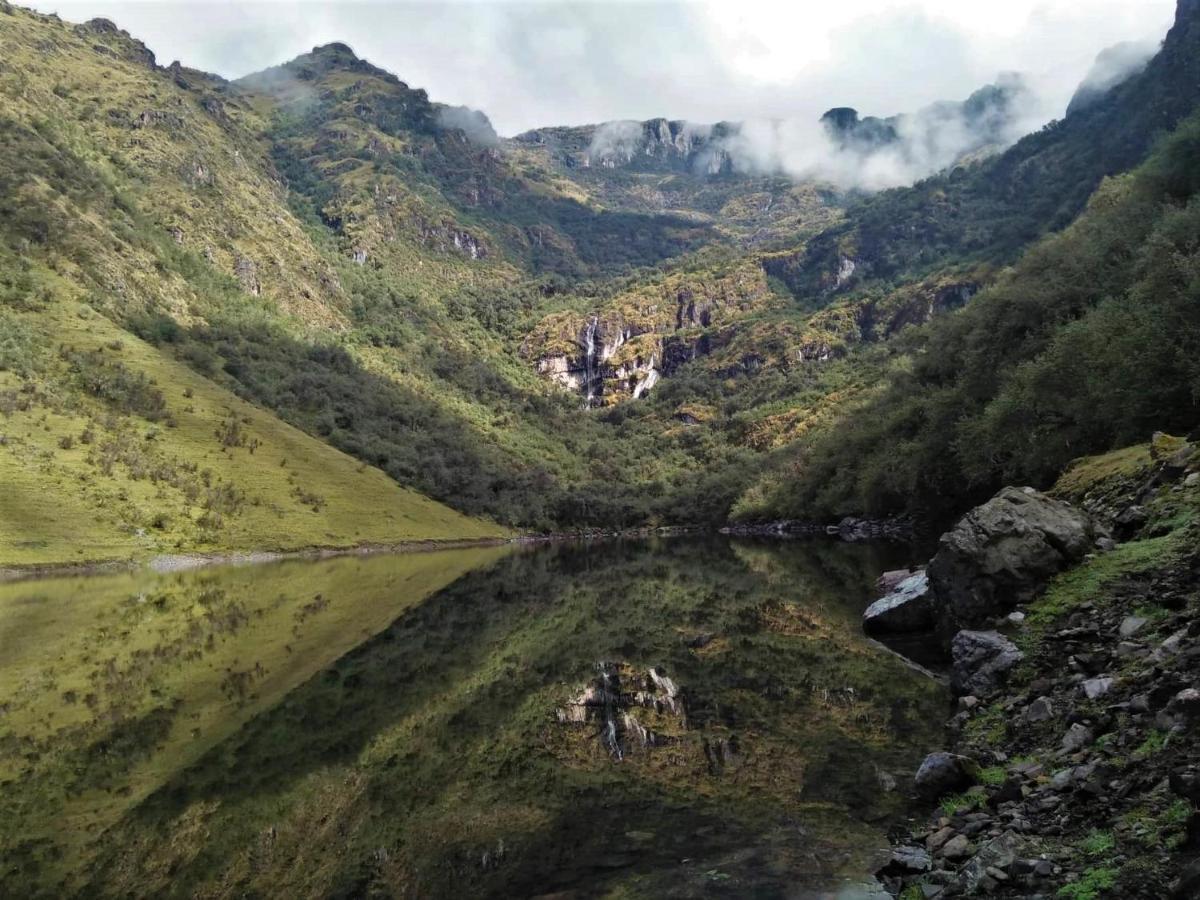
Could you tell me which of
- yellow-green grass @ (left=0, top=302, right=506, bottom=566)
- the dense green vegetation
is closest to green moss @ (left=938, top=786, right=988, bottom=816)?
the dense green vegetation

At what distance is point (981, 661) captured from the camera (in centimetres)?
1673

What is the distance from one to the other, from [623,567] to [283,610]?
125ft

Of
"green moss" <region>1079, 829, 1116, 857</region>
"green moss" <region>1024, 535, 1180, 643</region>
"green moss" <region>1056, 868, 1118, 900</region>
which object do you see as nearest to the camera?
"green moss" <region>1056, 868, 1118, 900</region>

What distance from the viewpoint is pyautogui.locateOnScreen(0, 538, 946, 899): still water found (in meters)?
11.5

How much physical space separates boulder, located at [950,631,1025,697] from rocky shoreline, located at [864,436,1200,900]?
0.12 ft

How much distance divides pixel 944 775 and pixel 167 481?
128 meters

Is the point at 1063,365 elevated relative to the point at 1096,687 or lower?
elevated

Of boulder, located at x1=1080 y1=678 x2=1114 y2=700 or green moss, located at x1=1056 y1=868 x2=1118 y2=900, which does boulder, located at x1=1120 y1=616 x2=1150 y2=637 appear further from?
green moss, located at x1=1056 y1=868 x2=1118 y2=900

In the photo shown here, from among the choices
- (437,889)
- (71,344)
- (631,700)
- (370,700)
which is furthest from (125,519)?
(437,889)

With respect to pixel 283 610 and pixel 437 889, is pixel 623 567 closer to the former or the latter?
pixel 283 610

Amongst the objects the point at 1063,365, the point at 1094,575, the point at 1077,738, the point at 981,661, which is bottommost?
the point at 981,661

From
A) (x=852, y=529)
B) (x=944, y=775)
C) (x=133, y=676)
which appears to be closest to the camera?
(x=944, y=775)

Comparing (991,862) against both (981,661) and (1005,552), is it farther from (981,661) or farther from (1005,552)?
(1005,552)

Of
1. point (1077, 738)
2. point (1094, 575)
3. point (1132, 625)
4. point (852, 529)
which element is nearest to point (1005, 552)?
point (1094, 575)
